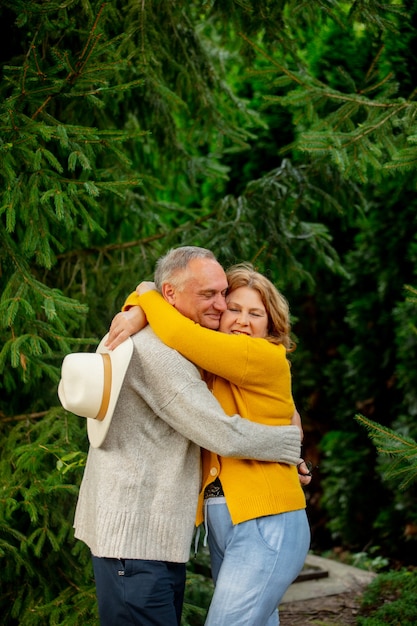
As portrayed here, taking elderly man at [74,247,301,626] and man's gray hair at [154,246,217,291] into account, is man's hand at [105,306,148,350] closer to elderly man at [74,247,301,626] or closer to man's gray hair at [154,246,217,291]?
elderly man at [74,247,301,626]

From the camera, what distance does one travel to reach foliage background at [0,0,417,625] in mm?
3039

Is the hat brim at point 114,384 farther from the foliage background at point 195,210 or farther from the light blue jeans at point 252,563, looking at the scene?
the foliage background at point 195,210

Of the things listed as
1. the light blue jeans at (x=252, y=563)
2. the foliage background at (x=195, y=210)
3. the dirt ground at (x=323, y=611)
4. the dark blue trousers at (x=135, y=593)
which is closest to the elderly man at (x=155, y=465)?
the dark blue trousers at (x=135, y=593)

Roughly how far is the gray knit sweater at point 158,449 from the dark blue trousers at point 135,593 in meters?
0.04

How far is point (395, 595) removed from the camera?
4.39m

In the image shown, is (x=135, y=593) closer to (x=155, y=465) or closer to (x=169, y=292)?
(x=155, y=465)

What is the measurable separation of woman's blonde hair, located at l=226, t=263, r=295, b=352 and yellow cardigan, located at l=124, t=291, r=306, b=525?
0.34 ft

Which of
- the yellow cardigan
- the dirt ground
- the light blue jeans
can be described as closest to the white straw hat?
the yellow cardigan

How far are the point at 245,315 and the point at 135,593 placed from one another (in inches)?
34.1

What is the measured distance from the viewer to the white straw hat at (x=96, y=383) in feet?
7.22

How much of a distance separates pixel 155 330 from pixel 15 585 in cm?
184

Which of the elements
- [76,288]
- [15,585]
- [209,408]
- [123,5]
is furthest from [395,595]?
[123,5]

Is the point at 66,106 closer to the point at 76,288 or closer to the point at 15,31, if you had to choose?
the point at 15,31

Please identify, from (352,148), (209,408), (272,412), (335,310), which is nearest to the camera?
(209,408)
